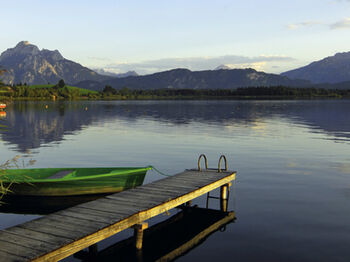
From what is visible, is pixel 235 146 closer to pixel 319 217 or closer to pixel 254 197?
pixel 254 197

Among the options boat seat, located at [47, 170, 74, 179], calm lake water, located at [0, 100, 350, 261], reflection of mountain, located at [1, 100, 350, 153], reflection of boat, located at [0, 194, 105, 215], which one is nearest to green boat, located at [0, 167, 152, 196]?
reflection of boat, located at [0, 194, 105, 215]

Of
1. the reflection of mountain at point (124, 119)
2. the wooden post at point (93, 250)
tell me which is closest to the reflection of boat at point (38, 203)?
the wooden post at point (93, 250)

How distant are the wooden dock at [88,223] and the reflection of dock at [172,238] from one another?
2.63 ft

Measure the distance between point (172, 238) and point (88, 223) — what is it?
426 centimetres

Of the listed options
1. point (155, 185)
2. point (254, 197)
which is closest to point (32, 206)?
point (155, 185)

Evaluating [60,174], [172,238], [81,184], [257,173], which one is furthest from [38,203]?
[257,173]

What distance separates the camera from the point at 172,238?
50.3 feet

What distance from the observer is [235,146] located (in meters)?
41.0

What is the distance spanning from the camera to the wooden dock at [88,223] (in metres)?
10.5

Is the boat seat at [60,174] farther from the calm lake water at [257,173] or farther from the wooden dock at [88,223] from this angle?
the wooden dock at [88,223]

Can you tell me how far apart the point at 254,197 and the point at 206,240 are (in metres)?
6.56

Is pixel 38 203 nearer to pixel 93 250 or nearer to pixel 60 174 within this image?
pixel 60 174

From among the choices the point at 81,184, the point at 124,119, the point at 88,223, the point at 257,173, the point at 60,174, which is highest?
the point at 124,119

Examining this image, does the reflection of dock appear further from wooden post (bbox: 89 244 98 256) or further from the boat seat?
the boat seat
